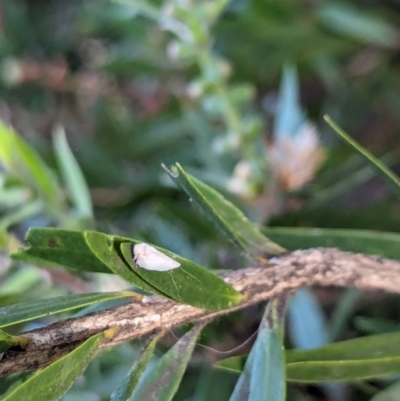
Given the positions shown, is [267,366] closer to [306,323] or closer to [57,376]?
[57,376]

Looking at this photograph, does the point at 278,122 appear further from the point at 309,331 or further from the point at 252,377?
the point at 252,377

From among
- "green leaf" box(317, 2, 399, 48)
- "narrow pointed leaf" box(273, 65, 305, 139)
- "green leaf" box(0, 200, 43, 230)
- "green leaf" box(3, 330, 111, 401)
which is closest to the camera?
"green leaf" box(3, 330, 111, 401)

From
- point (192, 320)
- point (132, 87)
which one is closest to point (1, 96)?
point (132, 87)

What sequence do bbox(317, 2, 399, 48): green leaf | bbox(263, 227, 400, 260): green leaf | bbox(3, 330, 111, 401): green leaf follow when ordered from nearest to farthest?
bbox(3, 330, 111, 401): green leaf, bbox(263, 227, 400, 260): green leaf, bbox(317, 2, 399, 48): green leaf

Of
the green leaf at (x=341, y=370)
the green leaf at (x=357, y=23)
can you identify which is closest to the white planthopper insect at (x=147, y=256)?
the green leaf at (x=341, y=370)

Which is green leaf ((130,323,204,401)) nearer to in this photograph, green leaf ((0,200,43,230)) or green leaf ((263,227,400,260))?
green leaf ((263,227,400,260))

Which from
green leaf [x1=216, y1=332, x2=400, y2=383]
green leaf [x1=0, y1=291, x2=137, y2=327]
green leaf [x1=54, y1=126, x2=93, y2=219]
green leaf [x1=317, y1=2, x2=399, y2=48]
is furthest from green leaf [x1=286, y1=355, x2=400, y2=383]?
green leaf [x1=317, y1=2, x2=399, y2=48]
